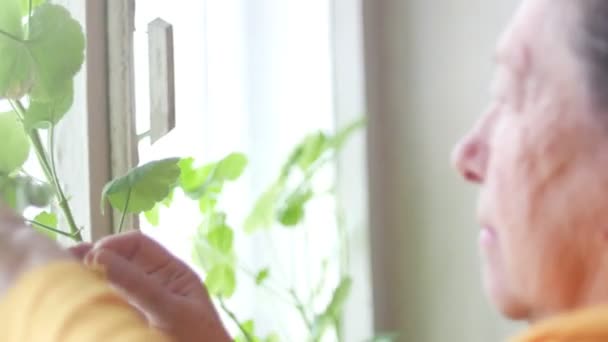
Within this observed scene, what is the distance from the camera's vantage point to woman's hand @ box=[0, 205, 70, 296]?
1.62ft

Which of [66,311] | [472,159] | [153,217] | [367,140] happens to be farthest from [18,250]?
[367,140]

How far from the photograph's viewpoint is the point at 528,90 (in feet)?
2.03

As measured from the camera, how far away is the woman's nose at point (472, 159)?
64 cm

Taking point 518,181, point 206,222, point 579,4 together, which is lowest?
point 206,222

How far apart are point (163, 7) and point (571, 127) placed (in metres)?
0.85

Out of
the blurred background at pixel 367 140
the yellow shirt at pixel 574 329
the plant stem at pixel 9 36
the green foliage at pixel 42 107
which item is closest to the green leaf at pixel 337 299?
the blurred background at pixel 367 140

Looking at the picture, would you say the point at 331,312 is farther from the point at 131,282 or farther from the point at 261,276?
the point at 131,282

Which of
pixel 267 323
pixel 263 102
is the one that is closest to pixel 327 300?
pixel 267 323

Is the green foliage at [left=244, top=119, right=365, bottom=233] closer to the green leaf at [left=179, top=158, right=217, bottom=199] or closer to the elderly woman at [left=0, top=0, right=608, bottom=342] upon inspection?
the green leaf at [left=179, top=158, right=217, bottom=199]

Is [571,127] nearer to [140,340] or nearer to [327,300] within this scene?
[140,340]

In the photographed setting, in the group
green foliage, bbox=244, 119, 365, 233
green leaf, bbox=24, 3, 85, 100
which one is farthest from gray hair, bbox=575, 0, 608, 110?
green foliage, bbox=244, 119, 365, 233

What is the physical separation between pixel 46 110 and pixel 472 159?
0.39 meters

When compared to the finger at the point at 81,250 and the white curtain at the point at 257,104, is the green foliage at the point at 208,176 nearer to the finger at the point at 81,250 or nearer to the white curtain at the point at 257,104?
the white curtain at the point at 257,104

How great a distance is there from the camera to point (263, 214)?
1441mm
